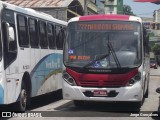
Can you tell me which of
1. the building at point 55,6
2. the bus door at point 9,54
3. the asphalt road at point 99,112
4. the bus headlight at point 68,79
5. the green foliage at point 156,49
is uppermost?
the building at point 55,6

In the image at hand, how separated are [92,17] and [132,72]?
2.30 metres

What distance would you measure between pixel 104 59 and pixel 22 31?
2519mm

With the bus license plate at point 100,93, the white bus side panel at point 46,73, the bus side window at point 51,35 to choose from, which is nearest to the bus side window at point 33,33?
the white bus side panel at point 46,73

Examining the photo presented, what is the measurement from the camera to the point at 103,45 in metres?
14.2

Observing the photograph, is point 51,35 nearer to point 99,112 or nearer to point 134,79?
point 99,112

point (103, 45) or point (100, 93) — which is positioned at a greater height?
point (103, 45)

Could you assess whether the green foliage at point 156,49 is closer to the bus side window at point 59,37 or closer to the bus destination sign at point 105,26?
the bus side window at point 59,37

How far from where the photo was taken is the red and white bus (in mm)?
13656

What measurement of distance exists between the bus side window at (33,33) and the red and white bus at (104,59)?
1.06 metres

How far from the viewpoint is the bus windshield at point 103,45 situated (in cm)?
1391

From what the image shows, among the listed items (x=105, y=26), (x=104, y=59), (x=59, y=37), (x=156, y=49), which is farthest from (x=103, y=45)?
(x=156, y=49)

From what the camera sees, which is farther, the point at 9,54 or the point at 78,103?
the point at 78,103

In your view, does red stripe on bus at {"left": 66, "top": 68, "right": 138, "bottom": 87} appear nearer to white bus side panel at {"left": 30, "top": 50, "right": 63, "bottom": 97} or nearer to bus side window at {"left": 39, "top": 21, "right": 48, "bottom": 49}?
white bus side panel at {"left": 30, "top": 50, "right": 63, "bottom": 97}

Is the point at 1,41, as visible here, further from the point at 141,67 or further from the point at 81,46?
the point at 141,67
